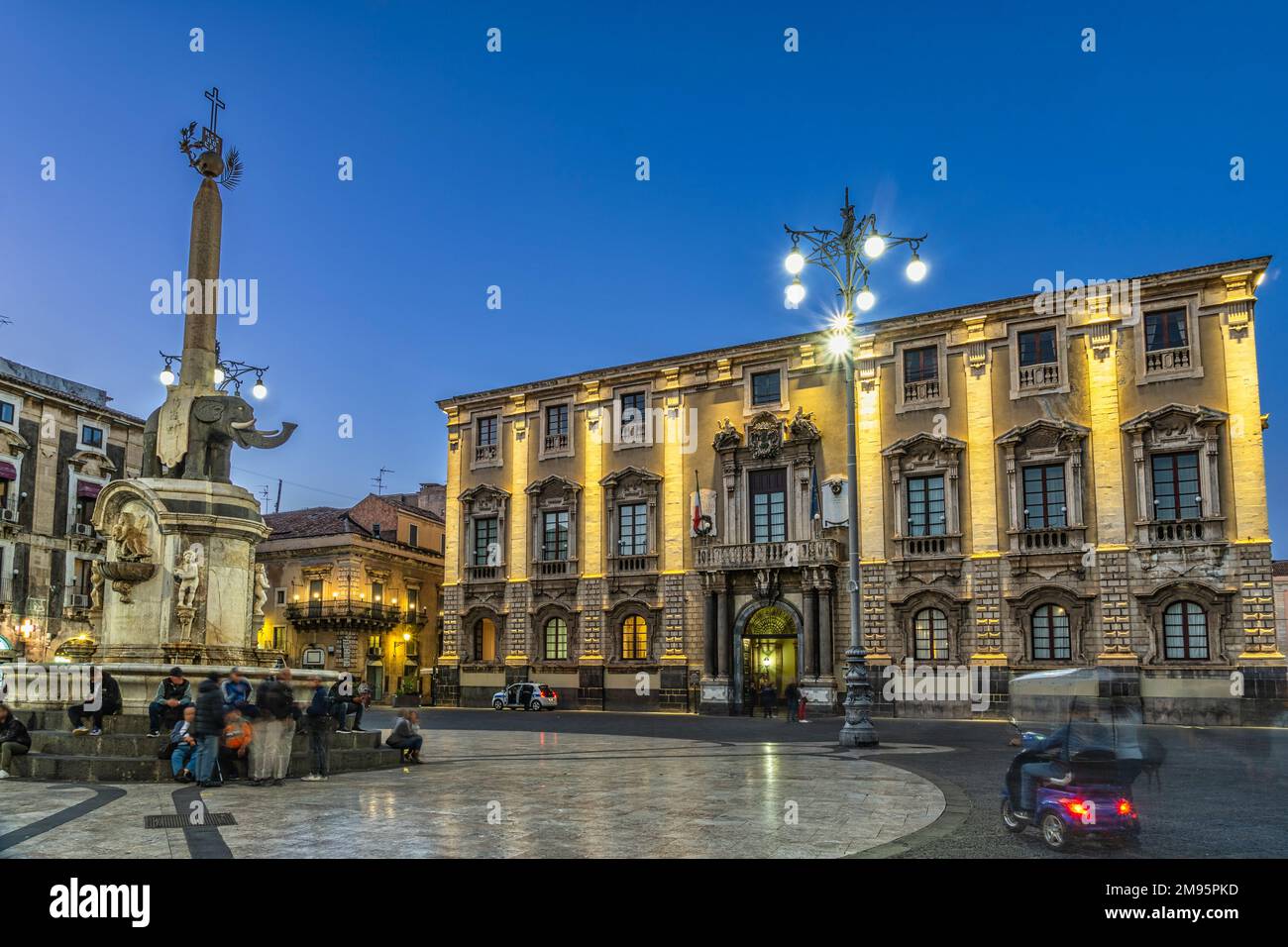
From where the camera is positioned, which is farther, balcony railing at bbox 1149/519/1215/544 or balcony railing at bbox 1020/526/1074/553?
balcony railing at bbox 1020/526/1074/553

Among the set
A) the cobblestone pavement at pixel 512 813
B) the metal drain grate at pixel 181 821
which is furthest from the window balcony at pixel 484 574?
the metal drain grate at pixel 181 821

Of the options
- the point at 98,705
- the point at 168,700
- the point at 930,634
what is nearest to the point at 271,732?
the point at 168,700

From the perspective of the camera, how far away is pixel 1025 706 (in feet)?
44.3

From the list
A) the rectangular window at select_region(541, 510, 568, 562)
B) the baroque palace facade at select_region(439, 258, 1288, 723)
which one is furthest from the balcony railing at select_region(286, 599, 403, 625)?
the rectangular window at select_region(541, 510, 568, 562)

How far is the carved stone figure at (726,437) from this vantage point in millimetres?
42156

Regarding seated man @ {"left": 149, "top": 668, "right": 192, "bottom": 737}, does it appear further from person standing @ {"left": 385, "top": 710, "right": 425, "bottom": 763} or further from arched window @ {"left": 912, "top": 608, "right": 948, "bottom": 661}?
arched window @ {"left": 912, "top": 608, "right": 948, "bottom": 661}

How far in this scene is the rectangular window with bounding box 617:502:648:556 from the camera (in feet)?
145

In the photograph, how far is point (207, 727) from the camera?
43.2 ft

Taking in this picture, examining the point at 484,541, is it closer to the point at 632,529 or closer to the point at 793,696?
the point at 632,529

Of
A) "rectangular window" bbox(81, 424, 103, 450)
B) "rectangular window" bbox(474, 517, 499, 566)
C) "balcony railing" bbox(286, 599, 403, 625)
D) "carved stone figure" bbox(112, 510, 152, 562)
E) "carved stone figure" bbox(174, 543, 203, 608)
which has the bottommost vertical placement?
"balcony railing" bbox(286, 599, 403, 625)

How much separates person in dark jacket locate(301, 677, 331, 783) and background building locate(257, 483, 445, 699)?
37211mm

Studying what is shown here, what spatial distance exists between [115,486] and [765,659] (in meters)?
29.7

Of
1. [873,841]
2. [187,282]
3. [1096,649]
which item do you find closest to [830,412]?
[1096,649]
